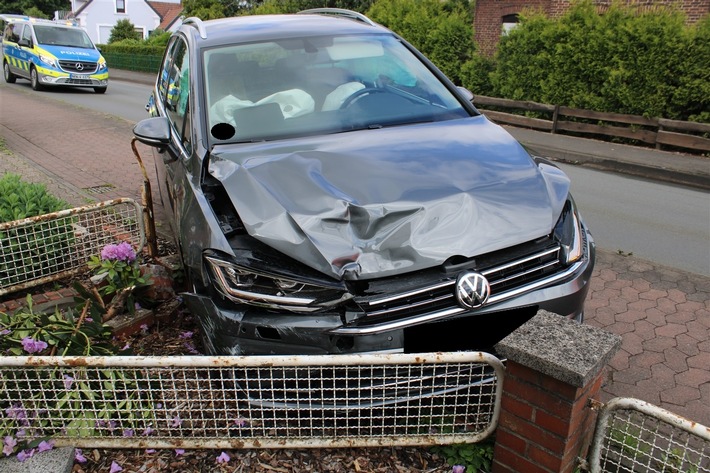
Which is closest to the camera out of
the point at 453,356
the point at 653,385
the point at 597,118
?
the point at 453,356

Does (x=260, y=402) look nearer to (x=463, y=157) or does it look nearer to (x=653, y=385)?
(x=463, y=157)

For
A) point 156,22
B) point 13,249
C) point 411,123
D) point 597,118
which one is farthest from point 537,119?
point 156,22

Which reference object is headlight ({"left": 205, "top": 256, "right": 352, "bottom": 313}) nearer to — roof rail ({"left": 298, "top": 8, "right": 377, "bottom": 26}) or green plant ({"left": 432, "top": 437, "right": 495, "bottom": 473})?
green plant ({"left": 432, "top": 437, "right": 495, "bottom": 473})

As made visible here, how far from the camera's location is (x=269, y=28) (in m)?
4.29

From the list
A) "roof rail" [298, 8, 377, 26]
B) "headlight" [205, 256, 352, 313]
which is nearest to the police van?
"roof rail" [298, 8, 377, 26]

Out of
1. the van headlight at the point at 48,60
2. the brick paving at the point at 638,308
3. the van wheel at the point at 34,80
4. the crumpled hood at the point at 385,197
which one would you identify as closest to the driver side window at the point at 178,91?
the crumpled hood at the point at 385,197

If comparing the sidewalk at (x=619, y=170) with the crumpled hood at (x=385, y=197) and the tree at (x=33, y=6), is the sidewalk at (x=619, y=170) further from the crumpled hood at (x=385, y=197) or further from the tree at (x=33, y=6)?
the tree at (x=33, y=6)

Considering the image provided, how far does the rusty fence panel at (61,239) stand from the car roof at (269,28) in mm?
1350

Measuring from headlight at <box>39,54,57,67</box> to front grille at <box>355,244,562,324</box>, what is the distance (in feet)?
69.0

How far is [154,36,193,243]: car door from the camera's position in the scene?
3508 millimetres

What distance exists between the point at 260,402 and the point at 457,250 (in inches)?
42.7

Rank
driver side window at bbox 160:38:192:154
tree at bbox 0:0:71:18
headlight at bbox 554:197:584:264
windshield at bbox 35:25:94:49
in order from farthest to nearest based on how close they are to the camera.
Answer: tree at bbox 0:0:71:18
windshield at bbox 35:25:94:49
driver side window at bbox 160:38:192:154
headlight at bbox 554:197:584:264

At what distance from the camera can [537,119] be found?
1412 cm

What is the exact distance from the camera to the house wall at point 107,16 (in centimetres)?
6272
